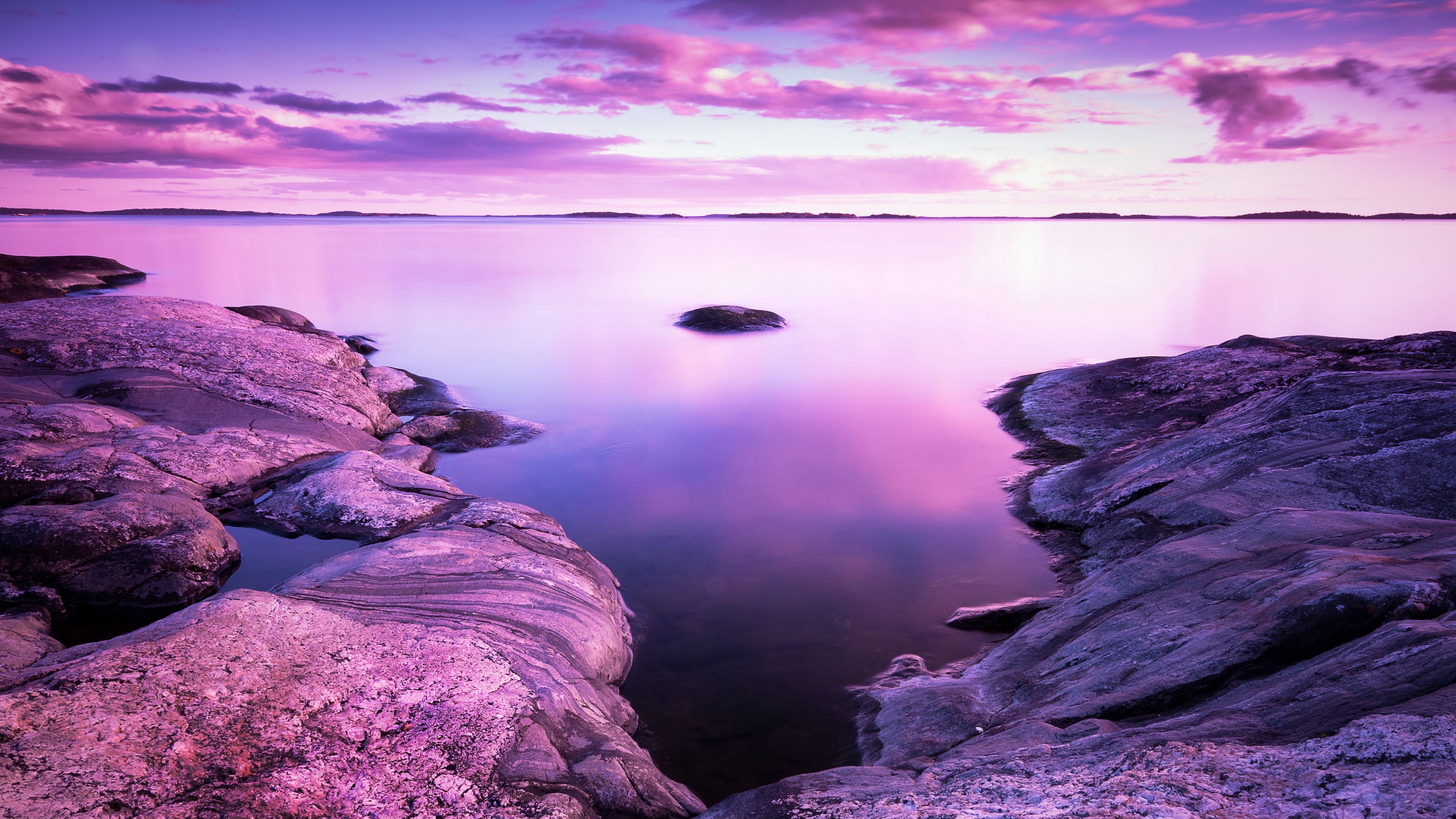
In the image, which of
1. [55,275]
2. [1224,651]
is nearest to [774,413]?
[1224,651]

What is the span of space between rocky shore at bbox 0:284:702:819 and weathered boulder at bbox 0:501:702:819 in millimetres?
→ 17

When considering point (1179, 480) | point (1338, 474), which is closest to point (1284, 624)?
point (1338, 474)

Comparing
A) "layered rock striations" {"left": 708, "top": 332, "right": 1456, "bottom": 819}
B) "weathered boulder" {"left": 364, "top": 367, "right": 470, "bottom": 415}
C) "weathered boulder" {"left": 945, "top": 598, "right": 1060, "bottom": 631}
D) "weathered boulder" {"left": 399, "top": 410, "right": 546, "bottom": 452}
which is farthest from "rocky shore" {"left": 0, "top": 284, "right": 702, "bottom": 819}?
"weathered boulder" {"left": 945, "top": 598, "right": 1060, "bottom": 631}

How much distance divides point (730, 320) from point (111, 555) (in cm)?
2587

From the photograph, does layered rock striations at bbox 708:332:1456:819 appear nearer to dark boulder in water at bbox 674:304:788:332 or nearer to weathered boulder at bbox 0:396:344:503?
weathered boulder at bbox 0:396:344:503

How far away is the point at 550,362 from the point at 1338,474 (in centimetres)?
2315

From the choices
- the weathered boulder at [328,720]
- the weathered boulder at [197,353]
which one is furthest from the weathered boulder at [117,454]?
the weathered boulder at [328,720]

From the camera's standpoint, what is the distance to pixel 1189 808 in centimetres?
344

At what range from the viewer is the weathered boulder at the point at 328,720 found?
4.06m

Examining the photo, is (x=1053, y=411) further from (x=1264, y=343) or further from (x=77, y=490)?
(x=77, y=490)

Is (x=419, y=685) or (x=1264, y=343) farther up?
(x=1264, y=343)

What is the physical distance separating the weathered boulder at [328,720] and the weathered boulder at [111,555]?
2.32 meters

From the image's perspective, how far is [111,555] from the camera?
812 centimetres

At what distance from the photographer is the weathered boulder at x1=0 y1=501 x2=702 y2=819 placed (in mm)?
4059
